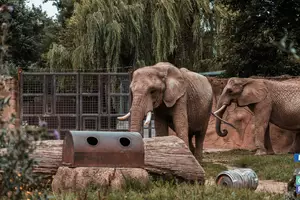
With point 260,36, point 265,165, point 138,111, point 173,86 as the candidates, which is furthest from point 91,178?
point 260,36

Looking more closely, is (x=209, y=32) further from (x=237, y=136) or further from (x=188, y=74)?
(x=188, y=74)

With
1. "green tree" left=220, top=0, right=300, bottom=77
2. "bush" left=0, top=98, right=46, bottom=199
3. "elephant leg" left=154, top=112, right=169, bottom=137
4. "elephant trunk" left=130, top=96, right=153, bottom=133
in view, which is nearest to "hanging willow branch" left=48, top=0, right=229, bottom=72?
"green tree" left=220, top=0, right=300, bottom=77

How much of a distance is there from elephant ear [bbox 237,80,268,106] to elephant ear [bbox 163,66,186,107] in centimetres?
444

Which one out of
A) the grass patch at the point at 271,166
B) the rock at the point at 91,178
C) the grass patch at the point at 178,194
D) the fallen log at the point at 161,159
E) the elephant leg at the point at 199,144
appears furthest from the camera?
the elephant leg at the point at 199,144

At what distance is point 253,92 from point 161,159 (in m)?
8.35

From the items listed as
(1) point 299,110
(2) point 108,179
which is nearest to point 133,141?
(2) point 108,179

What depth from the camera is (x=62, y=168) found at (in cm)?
781

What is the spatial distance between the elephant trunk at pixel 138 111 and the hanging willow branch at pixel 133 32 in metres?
9.91

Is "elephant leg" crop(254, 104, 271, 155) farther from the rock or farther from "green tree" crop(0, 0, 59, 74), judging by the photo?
"green tree" crop(0, 0, 59, 74)

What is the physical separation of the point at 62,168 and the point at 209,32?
15.7 m

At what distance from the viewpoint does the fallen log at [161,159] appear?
8.09 metres

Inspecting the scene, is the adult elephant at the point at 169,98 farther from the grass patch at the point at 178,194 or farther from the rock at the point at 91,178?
the grass patch at the point at 178,194

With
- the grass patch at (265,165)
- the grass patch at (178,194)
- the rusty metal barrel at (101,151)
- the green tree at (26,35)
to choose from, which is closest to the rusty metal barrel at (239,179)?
the grass patch at (178,194)

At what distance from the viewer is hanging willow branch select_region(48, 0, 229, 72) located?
2138cm
